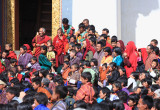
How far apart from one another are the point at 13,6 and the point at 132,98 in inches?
332

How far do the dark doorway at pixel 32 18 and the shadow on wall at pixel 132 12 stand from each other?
165 inches

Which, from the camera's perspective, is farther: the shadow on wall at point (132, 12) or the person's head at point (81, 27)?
the shadow on wall at point (132, 12)

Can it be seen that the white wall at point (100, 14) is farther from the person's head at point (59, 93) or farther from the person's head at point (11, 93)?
the person's head at point (59, 93)

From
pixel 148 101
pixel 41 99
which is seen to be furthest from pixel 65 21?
pixel 148 101

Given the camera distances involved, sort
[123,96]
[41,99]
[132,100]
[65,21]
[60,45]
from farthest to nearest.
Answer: [65,21] < [60,45] < [123,96] < [132,100] < [41,99]

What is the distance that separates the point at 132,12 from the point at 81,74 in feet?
23.1

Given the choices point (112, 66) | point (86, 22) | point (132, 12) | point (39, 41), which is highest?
point (132, 12)

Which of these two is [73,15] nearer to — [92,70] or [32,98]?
[92,70]

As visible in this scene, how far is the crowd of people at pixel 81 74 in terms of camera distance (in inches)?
314

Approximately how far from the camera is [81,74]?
942 centimetres

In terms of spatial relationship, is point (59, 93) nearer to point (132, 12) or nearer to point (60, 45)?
point (60, 45)

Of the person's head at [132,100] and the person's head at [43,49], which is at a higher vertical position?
the person's head at [43,49]

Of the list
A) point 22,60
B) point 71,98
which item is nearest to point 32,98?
point 71,98

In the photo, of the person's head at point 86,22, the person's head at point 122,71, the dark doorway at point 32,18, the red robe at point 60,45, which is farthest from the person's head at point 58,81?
the dark doorway at point 32,18
